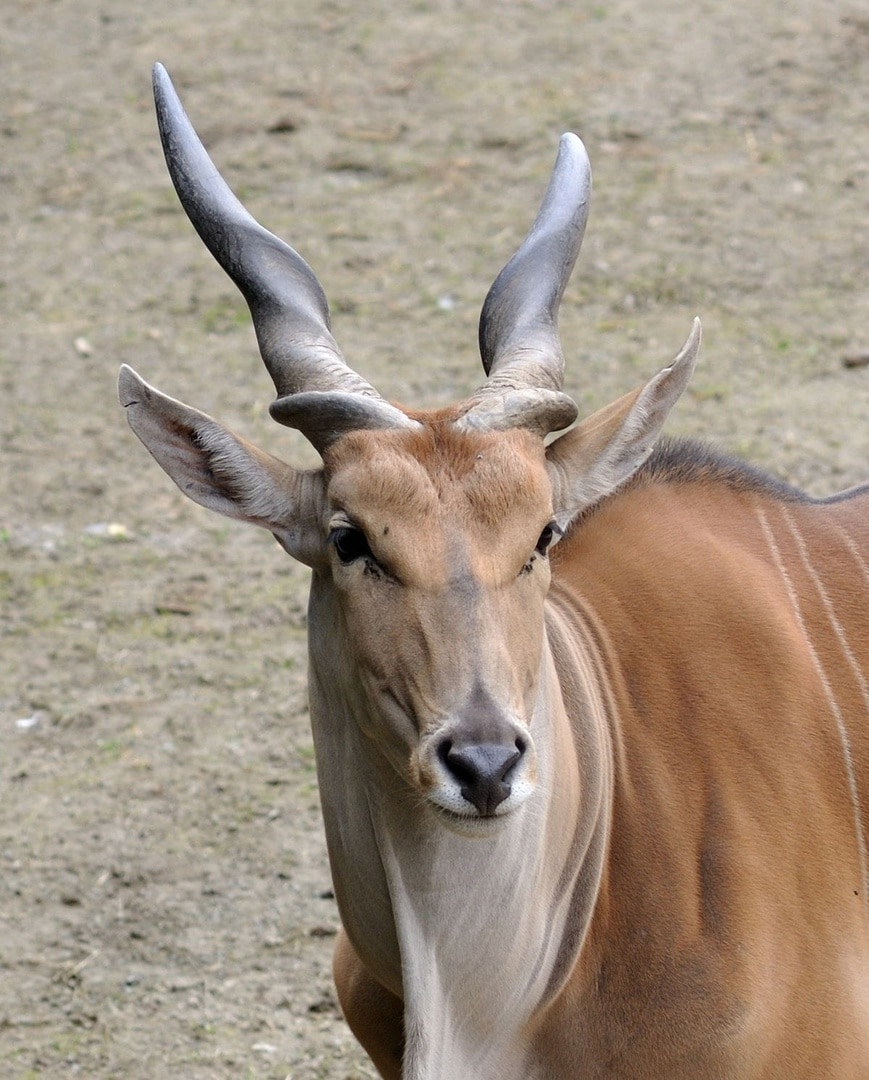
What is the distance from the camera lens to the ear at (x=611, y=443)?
260 centimetres

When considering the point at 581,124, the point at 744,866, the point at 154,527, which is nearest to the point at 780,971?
the point at 744,866

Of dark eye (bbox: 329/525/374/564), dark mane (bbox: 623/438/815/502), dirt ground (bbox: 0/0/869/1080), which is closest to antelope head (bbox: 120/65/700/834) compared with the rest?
dark eye (bbox: 329/525/374/564)

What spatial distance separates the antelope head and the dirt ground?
139 centimetres

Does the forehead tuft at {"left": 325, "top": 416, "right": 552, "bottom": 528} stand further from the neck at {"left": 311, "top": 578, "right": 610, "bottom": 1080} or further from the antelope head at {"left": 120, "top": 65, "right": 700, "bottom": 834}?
the neck at {"left": 311, "top": 578, "right": 610, "bottom": 1080}

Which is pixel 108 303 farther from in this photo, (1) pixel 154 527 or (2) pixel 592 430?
(2) pixel 592 430

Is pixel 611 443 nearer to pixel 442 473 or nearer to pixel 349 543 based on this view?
pixel 442 473

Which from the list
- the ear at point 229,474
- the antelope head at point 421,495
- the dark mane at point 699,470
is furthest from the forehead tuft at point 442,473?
the dark mane at point 699,470

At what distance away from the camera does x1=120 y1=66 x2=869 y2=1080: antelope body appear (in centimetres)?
234

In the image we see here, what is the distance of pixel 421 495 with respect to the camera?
234 cm

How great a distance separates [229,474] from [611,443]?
1.97 feet

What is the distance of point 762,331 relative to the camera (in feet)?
20.1

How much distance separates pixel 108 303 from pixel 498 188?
180 cm

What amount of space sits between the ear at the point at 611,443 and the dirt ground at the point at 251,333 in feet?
4.96

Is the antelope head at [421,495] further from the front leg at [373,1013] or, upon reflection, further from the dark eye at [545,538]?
the front leg at [373,1013]
